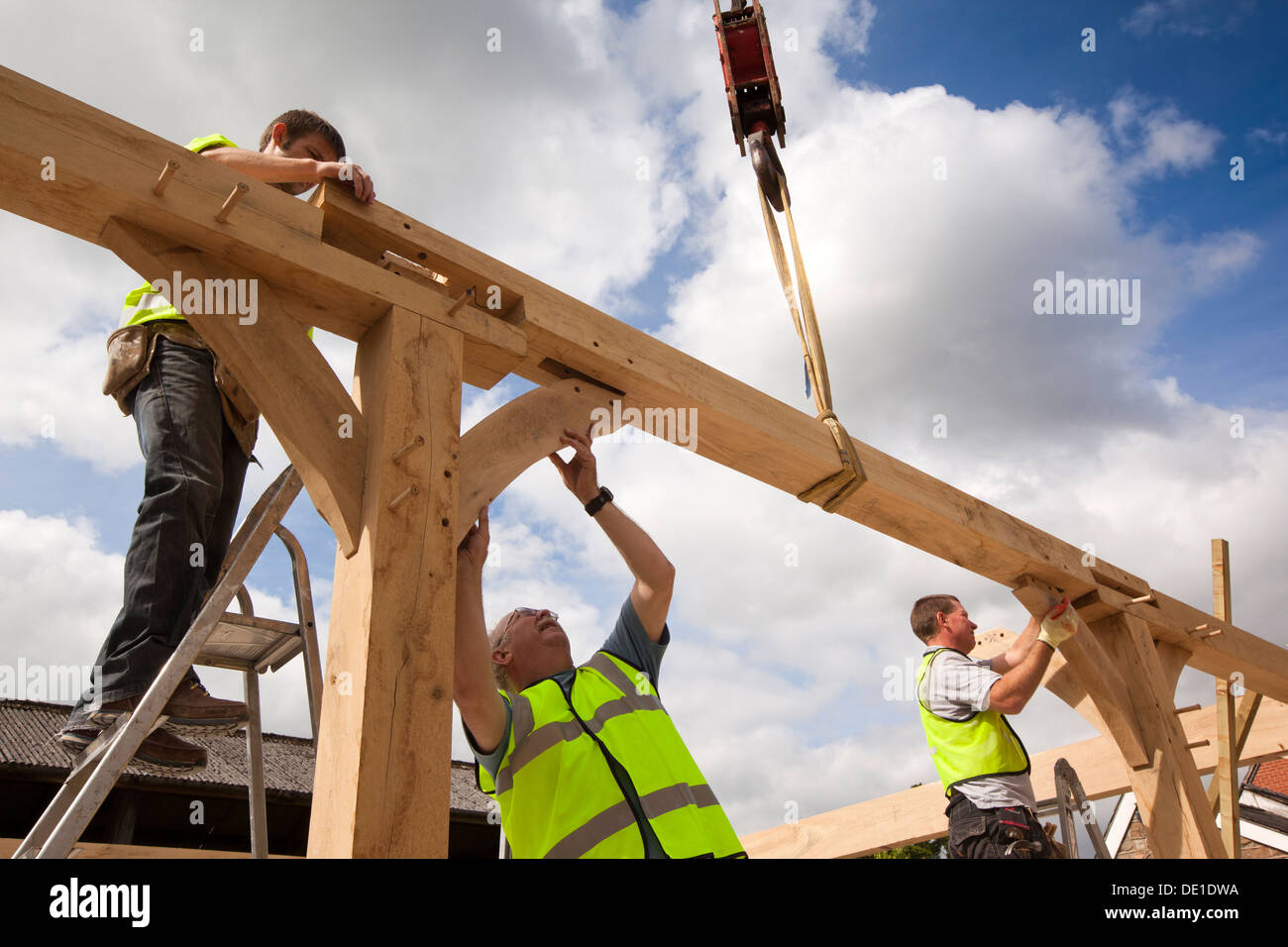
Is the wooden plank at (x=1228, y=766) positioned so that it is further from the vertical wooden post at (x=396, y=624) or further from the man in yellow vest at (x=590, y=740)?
the vertical wooden post at (x=396, y=624)

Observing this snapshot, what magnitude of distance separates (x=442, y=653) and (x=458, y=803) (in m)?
10.6

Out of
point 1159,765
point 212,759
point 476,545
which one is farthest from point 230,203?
point 212,759

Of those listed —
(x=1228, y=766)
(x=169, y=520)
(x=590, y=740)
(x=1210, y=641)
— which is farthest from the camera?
(x=1228, y=766)

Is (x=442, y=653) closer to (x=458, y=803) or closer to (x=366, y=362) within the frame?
(x=366, y=362)

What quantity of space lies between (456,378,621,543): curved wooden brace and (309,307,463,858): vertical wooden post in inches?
4.2

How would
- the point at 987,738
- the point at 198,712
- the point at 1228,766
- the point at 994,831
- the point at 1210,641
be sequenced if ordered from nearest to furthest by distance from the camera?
1. the point at 198,712
2. the point at 994,831
3. the point at 987,738
4. the point at 1210,641
5. the point at 1228,766

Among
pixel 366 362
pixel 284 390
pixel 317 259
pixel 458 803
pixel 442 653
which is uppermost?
pixel 317 259

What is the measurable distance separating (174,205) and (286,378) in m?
0.38

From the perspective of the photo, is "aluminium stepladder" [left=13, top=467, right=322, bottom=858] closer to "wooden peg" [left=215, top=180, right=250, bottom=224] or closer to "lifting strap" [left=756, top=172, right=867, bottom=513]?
"wooden peg" [left=215, top=180, right=250, bottom=224]

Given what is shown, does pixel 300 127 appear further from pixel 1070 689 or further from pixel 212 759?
pixel 212 759

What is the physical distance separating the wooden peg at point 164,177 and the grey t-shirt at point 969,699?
3044mm

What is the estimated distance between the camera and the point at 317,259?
1.96m

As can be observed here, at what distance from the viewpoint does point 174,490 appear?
6.61 feet
